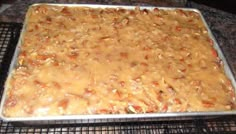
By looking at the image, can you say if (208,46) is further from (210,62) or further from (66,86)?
(66,86)

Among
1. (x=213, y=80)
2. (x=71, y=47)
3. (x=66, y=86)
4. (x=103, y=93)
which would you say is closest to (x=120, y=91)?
(x=103, y=93)

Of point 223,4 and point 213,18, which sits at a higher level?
point 223,4

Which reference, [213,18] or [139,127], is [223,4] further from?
[139,127]

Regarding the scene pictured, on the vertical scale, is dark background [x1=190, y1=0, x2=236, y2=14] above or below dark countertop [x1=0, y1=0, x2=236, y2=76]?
above

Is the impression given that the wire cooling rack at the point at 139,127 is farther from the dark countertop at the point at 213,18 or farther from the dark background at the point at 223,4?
the dark background at the point at 223,4

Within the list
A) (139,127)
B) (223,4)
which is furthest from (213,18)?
(139,127)

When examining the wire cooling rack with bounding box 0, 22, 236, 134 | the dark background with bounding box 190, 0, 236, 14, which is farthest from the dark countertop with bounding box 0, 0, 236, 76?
the wire cooling rack with bounding box 0, 22, 236, 134

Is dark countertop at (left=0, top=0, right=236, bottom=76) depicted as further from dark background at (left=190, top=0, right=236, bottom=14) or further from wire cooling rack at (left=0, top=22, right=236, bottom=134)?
wire cooling rack at (left=0, top=22, right=236, bottom=134)

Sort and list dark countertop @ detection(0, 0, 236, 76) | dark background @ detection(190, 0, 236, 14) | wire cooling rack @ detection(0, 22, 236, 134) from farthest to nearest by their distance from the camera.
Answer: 1. dark background @ detection(190, 0, 236, 14)
2. dark countertop @ detection(0, 0, 236, 76)
3. wire cooling rack @ detection(0, 22, 236, 134)

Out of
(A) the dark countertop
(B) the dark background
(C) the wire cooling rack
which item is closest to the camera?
Result: (C) the wire cooling rack
